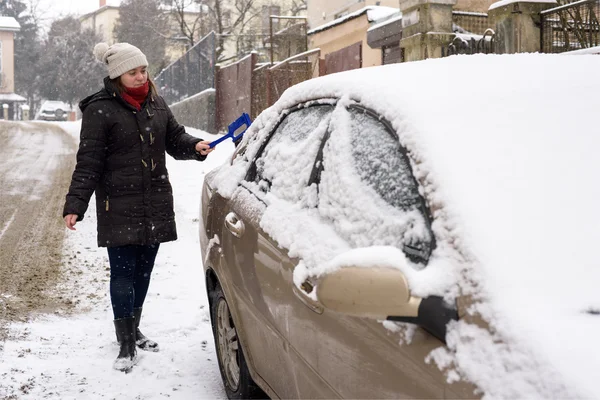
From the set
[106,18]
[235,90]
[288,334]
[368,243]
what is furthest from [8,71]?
[368,243]

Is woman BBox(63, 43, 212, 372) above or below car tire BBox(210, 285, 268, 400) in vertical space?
above

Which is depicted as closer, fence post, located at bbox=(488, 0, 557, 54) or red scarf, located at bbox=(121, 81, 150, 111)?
red scarf, located at bbox=(121, 81, 150, 111)

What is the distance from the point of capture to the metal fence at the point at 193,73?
2287 centimetres

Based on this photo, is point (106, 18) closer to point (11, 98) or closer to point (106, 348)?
point (11, 98)

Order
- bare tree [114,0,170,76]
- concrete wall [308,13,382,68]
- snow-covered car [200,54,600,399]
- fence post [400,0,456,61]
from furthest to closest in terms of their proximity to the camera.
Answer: bare tree [114,0,170,76], concrete wall [308,13,382,68], fence post [400,0,456,61], snow-covered car [200,54,600,399]

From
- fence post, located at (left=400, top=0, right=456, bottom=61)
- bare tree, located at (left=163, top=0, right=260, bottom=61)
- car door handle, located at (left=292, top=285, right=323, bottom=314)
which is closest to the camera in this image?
car door handle, located at (left=292, top=285, right=323, bottom=314)

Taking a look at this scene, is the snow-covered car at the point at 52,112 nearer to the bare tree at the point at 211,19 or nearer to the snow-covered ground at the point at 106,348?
the bare tree at the point at 211,19

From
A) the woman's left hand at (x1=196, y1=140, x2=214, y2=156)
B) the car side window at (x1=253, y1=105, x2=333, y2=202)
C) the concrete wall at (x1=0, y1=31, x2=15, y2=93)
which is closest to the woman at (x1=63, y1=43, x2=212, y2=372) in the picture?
the woman's left hand at (x1=196, y1=140, x2=214, y2=156)

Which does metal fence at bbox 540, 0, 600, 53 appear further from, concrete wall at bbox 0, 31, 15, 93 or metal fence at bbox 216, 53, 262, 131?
concrete wall at bbox 0, 31, 15, 93

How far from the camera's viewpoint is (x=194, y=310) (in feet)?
18.6

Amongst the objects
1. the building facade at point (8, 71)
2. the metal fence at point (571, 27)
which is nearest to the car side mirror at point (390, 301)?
the metal fence at point (571, 27)

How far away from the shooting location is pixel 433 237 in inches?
82.0

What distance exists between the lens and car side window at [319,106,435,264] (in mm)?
2195

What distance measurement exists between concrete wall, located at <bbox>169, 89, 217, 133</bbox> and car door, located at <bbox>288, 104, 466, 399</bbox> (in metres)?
19.7
